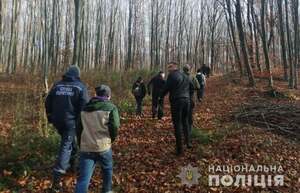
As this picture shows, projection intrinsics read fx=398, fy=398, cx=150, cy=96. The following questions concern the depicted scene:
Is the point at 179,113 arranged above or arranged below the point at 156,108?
below

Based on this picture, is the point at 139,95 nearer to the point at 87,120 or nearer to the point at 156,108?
the point at 156,108

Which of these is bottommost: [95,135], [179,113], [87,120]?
[95,135]

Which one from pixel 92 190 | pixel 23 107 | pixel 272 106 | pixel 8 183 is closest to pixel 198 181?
pixel 92 190

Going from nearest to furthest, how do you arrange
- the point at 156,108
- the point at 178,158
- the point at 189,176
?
the point at 189,176
the point at 178,158
the point at 156,108

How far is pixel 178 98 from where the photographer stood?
29.8ft

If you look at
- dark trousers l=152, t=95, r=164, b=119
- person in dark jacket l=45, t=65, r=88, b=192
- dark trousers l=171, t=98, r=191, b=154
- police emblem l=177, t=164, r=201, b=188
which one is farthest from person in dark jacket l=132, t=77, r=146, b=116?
person in dark jacket l=45, t=65, r=88, b=192

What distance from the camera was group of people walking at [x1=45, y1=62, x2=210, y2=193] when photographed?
614cm

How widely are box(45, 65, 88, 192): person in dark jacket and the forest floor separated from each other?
588 millimetres

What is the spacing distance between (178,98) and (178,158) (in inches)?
53.7

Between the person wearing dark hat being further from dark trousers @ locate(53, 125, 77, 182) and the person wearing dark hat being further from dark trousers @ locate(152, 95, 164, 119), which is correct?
dark trousers @ locate(152, 95, 164, 119)

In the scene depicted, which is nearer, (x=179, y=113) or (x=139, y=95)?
(x=179, y=113)

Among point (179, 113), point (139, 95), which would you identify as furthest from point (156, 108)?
point (179, 113)

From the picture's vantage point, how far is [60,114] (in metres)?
7.01

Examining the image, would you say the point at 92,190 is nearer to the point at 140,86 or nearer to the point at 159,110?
the point at 159,110
